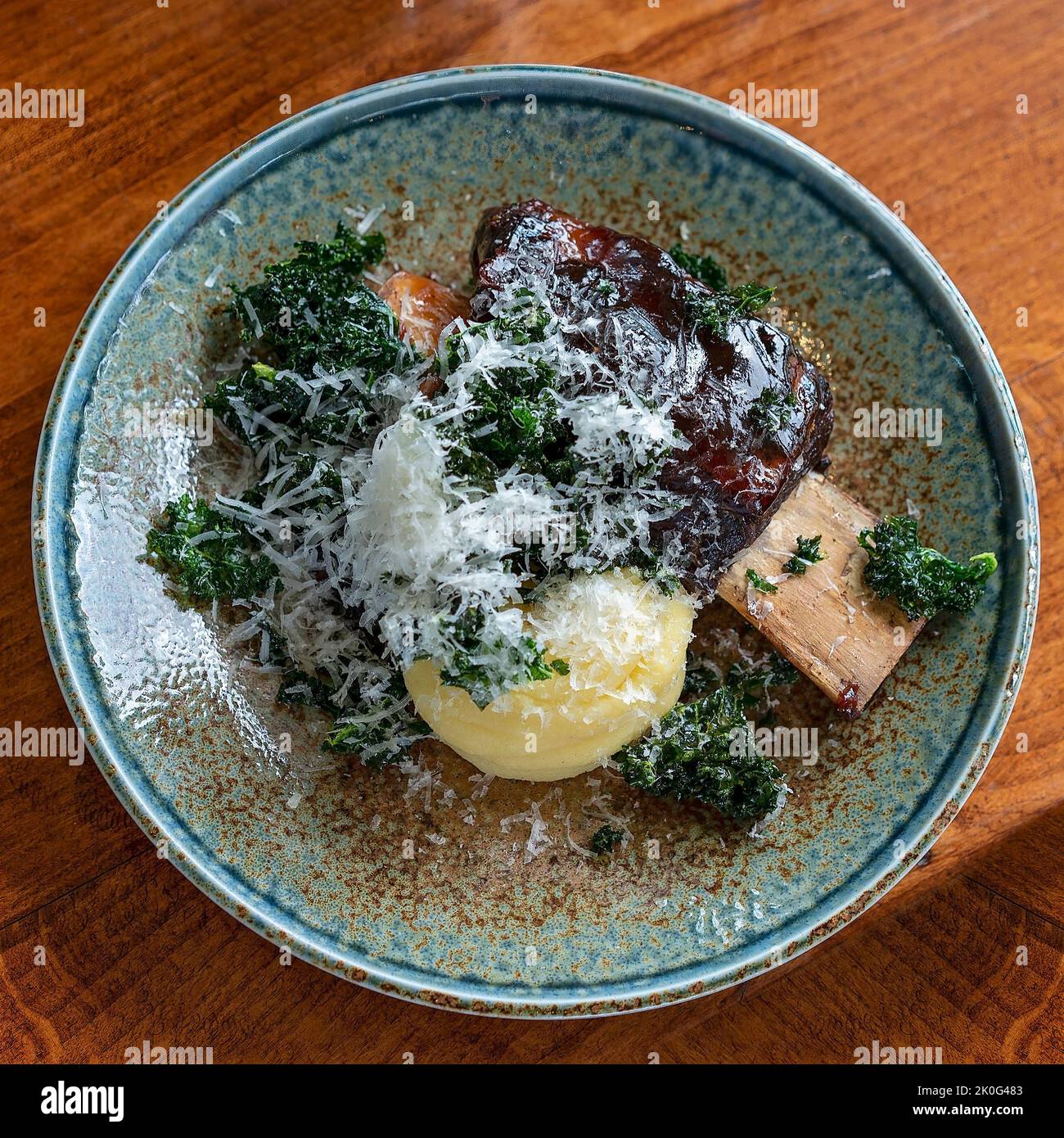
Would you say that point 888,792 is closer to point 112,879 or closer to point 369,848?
point 369,848

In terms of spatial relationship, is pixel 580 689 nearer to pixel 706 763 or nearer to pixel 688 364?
pixel 706 763

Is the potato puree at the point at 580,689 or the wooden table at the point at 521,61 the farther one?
the wooden table at the point at 521,61

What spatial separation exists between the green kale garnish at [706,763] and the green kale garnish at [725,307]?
4.85 feet

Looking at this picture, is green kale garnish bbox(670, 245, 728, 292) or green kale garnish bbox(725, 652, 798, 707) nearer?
→ green kale garnish bbox(725, 652, 798, 707)

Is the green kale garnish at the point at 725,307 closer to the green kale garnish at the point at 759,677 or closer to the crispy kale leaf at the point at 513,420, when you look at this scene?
the crispy kale leaf at the point at 513,420

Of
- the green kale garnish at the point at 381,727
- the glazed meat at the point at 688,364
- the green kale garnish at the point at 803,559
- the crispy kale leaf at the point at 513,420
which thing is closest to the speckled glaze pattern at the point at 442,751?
the green kale garnish at the point at 381,727

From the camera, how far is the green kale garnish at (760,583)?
13.0 ft

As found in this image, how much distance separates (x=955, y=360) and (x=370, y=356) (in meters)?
2.42

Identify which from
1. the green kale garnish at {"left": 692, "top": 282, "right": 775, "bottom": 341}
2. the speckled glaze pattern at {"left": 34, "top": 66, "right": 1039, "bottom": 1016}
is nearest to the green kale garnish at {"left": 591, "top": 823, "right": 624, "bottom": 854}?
the speckled glaze pattern at {"left": 34, "top": 66, "right": 1039, "bottom": 1016}

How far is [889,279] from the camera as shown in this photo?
13.8 ft

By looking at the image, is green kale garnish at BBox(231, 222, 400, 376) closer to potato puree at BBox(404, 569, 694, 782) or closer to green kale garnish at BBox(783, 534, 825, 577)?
potato puree at BBox(404, 569, 694, 782)

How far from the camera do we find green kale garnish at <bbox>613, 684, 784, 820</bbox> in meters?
3.82

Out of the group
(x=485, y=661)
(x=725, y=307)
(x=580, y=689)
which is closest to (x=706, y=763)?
(x=580, y=689)

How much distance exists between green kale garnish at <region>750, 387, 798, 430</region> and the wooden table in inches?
57.9
